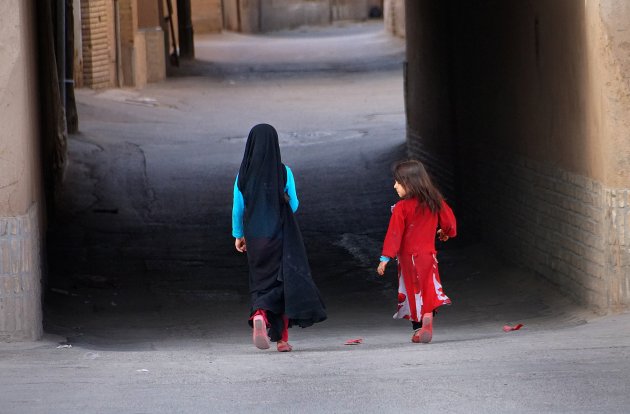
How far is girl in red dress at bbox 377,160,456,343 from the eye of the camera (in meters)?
7.40

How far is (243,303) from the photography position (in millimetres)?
10273

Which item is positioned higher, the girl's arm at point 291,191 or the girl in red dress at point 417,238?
the girl's arm at point 291,191

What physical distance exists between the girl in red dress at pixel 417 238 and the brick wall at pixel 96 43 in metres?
14.8

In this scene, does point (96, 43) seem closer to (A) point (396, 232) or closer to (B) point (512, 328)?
(B) point (512, 328)

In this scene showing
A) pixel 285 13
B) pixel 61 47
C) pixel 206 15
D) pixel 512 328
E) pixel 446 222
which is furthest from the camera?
pixel 285 13

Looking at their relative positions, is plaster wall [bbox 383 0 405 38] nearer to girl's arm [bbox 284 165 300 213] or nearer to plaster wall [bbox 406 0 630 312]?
plaster wall [bbox 406 0 630 312]

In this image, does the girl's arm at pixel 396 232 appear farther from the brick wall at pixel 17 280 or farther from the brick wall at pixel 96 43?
the brick wall at pixel 96 43

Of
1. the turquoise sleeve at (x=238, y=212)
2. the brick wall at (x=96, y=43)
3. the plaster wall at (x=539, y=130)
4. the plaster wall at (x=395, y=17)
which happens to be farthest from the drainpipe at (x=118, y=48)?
the turquoise sleeve at (x=238, y=212)

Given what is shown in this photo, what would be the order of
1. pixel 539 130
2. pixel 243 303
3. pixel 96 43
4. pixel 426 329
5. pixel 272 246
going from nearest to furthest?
pixel 272 246 → pixel 426 329 → pixel 539 130 → pixel 243 303 → pixel 96 43

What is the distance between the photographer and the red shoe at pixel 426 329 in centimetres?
765

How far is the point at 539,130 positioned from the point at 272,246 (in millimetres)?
3445

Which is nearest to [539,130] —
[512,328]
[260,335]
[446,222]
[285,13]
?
[512,328]

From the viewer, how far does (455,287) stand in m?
10.6

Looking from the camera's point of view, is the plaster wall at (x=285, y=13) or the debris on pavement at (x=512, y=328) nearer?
the debris on pavement at (x=512, y=328)
